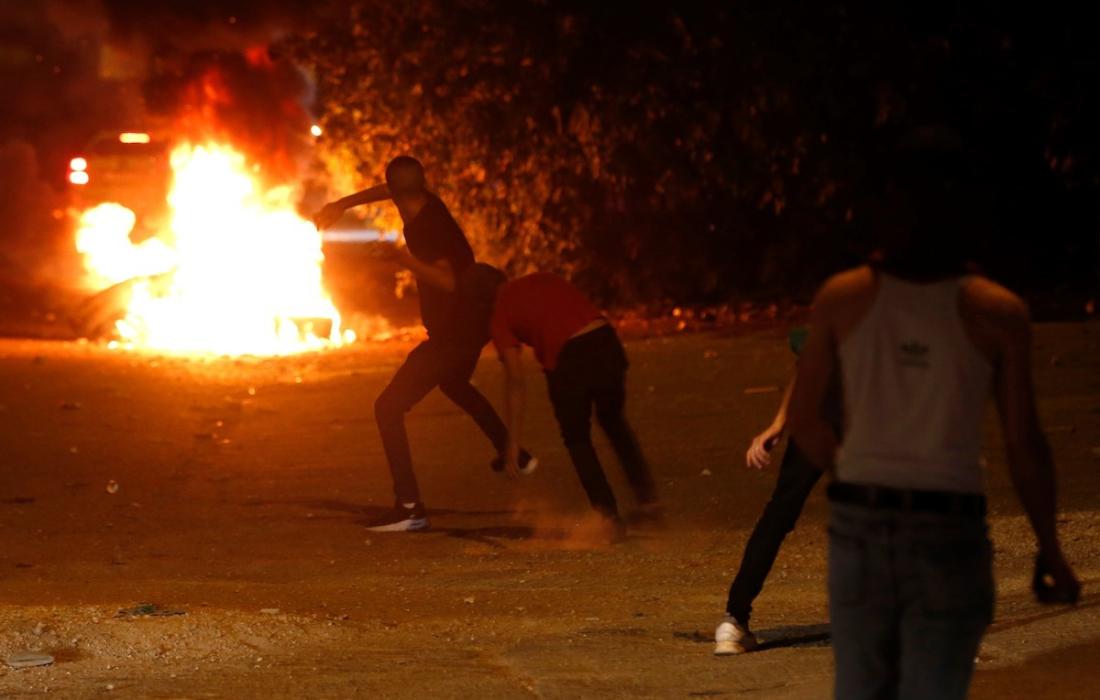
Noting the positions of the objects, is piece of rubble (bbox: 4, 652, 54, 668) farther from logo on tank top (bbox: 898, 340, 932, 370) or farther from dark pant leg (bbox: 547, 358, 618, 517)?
logo on tank top (bbox: 898, 340, 932, 370)

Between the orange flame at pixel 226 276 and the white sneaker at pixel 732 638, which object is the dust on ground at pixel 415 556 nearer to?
the white sneaker at pixel 732 638

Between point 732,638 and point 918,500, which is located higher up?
point 918,500

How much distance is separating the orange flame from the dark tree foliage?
1.50 meters

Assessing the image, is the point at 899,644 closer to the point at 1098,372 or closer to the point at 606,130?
the point at 1098,372

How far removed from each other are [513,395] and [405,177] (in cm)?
126

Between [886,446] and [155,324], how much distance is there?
57.5 feet

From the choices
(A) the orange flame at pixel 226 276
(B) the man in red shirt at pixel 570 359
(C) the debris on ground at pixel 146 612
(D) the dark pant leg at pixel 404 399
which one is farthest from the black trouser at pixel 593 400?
(A) the orange flame at pixel 226 276

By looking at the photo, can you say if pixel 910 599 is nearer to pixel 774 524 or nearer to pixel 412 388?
pixel 774 524

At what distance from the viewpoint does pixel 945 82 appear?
19297 mm

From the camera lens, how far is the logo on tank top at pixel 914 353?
3842 millimetres

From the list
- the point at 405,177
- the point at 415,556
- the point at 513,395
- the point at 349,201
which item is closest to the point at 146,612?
the point at 415,556

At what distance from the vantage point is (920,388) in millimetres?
3861

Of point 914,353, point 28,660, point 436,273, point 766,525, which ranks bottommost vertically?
point 28,660

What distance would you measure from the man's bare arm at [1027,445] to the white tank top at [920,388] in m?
0.05
